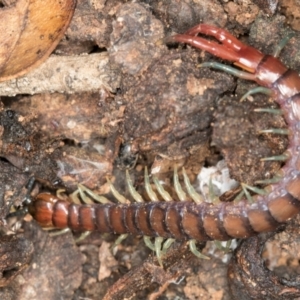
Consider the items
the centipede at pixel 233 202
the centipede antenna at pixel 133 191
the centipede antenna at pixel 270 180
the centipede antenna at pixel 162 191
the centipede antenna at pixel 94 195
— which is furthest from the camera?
the centipede antenna at pixel 94 195

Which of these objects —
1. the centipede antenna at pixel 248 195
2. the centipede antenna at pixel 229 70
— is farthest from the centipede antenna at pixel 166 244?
the centipede antenna at pixel 229 70

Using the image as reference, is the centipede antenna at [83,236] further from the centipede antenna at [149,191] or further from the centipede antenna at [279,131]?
the centipede antenna at [279,131]

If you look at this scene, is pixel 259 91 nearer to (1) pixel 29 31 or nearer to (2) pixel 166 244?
(2) pixel 166 244

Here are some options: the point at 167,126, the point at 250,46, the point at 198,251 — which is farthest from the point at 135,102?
the point at 198,251

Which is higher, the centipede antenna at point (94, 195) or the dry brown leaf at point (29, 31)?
the dry brown leaf at point (29, 31)

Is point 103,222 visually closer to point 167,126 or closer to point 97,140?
point 97,140

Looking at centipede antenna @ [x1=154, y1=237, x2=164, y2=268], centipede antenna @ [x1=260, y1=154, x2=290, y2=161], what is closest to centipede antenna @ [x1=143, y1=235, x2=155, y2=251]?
centipede antenna @ [x1=154, y1=237, x2=164, y2=268]

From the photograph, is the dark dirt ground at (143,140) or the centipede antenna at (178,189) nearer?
the dark dirt ground at (143,140)

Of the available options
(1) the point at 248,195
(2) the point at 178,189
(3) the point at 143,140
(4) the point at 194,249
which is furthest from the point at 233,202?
(3) the point at 143,140
